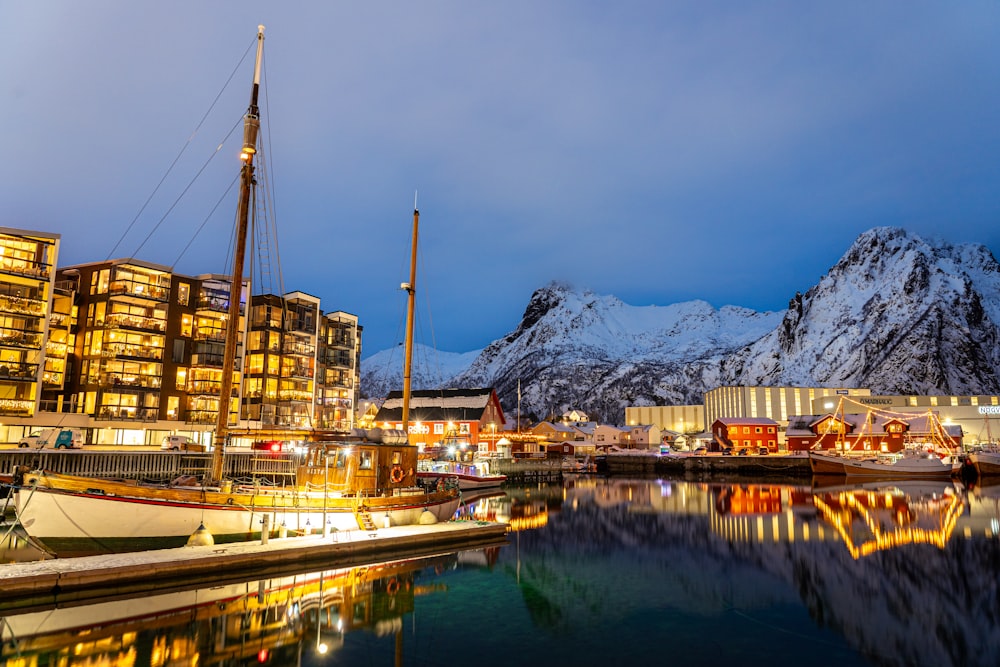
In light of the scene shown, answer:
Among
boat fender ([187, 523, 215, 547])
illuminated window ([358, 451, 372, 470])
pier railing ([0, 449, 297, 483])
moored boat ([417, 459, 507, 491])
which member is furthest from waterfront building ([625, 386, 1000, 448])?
boat fender ([187, 523, 215, 547])

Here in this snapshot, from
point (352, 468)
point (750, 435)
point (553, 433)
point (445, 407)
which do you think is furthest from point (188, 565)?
point (553, 433)

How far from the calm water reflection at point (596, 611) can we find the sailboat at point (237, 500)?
4399 mm

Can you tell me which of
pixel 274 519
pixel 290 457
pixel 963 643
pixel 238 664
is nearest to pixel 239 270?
pixel 274 519

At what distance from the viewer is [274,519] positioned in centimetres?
2453

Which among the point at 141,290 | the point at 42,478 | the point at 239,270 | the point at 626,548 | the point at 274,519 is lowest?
the point at 626,548

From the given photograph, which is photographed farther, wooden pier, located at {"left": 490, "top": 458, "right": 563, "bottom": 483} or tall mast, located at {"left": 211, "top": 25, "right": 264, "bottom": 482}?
wooden pier, located at {"left": 490, "top": 458, "right": 563, "bottom": 483}

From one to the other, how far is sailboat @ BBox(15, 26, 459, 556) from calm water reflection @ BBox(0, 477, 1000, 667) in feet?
14.4

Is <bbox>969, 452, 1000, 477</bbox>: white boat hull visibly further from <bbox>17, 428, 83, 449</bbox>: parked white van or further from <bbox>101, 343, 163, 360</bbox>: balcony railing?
<bbox>17, 428, 83, 449</bbox>: parked white van

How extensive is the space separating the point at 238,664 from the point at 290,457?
5440 cm

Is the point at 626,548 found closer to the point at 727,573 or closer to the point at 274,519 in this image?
the point at 727,573

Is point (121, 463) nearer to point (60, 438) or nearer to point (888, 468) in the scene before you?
point (60, 438)

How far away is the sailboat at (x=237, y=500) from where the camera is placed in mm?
20500

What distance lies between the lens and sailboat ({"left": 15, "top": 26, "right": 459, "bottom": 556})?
67.3 ft

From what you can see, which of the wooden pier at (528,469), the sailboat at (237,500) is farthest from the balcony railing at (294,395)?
the sailboat at (237,500)
